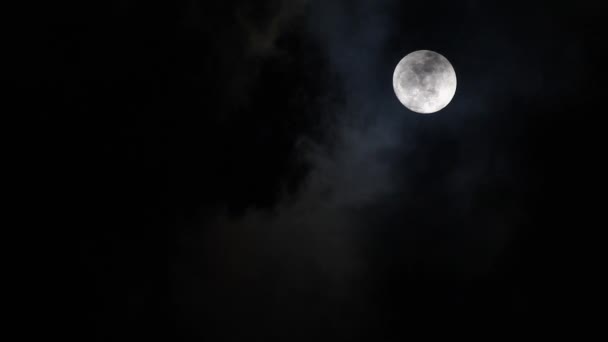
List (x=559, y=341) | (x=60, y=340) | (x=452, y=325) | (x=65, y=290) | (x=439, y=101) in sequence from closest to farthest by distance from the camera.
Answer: (x=439, y=101) → (x=65, y=290) → (x=60, y=340) → (x=559, y=341) → (x=452, y=325)

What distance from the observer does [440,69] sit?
15.8m

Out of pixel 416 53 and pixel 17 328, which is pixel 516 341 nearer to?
pixel 416 53

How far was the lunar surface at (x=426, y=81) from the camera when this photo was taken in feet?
51.1

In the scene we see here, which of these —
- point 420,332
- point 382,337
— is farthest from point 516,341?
point 382,337

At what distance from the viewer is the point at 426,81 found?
1558cm

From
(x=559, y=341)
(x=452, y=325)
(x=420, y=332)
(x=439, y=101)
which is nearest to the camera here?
(x=439, y=101)

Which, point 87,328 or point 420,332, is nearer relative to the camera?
point 87,328

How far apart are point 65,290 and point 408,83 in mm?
31692

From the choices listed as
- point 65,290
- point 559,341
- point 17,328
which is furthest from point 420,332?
point 17,328

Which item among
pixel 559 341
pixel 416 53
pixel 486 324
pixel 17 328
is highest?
pixel 416 53

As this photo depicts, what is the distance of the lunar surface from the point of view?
15.6 metres

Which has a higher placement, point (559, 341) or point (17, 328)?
point (17, 328)

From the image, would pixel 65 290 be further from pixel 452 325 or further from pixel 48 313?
pixel 452 325

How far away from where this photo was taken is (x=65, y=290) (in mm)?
29625
